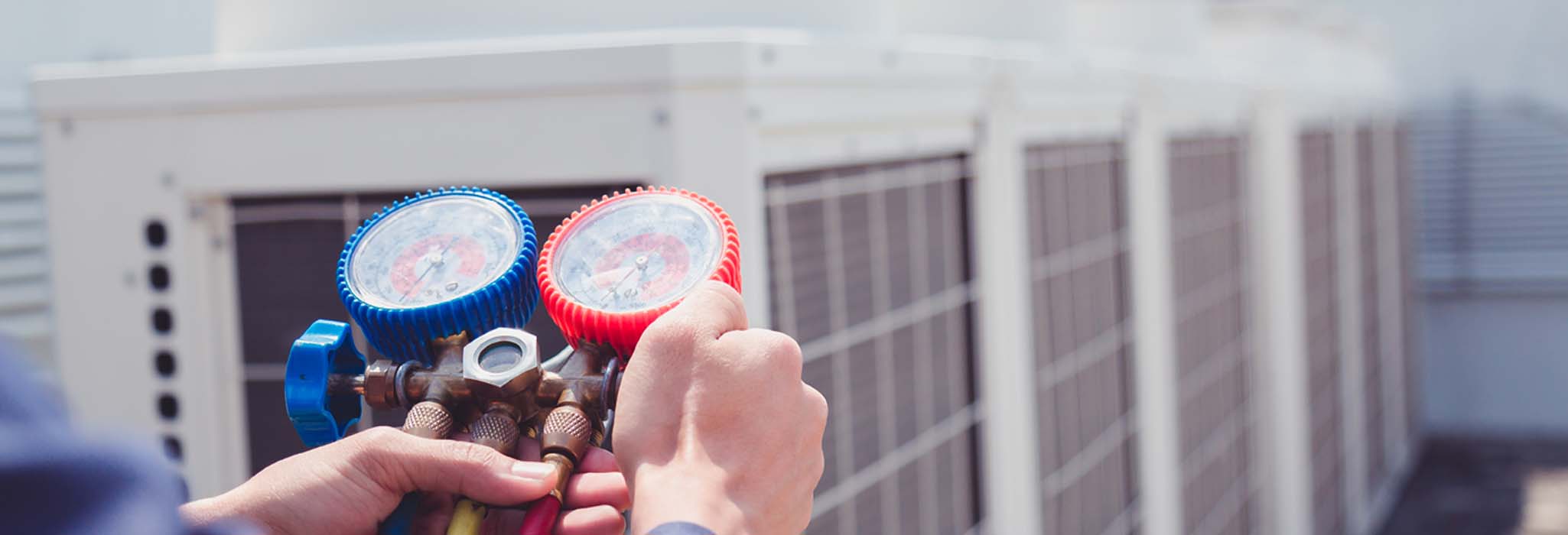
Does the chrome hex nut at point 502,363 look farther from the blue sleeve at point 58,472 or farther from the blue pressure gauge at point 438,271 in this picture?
the blue sleeve at point 58,472

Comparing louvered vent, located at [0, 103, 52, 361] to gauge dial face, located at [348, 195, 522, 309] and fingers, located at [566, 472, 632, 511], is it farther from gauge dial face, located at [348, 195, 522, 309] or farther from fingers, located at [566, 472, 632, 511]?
Result: fingers, located at [566, 472, 632, 511]

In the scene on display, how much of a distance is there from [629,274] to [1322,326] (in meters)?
7.91

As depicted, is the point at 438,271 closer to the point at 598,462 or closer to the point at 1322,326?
the point at 598,462

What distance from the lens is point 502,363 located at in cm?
112

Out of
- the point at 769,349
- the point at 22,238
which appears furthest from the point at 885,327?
the point at 769,349

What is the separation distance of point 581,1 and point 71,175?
3.41 feet

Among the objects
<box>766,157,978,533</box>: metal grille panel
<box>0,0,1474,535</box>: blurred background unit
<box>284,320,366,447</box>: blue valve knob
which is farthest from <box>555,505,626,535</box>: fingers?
<box>766,157,978,533</box>: metal grille panel

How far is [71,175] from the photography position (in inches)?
109

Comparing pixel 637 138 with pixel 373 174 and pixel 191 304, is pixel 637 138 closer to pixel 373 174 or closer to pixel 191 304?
pixel 373 174

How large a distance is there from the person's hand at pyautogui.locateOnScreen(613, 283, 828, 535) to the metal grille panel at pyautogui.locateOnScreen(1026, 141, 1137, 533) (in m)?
2.97

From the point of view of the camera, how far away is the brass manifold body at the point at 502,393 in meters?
1.10

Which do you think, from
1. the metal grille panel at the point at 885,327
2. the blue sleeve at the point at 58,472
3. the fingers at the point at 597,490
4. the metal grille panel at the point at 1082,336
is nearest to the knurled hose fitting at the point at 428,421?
the fingers at the point at 597,490

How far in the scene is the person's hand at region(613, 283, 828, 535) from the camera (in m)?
1.00

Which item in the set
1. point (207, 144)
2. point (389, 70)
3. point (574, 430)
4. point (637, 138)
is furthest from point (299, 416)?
point (207, 144)
